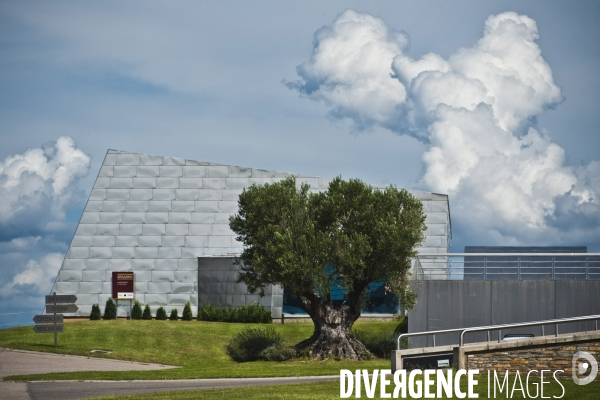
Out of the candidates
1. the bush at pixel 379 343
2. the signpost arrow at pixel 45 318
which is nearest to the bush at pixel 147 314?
the signpost arrow at pixel 45 318

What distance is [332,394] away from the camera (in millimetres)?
17938

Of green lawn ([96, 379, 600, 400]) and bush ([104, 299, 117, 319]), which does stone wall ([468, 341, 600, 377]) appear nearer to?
green lawn ([96, 379, 600, 400])

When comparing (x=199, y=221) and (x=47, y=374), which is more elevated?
(x=199, y=221)

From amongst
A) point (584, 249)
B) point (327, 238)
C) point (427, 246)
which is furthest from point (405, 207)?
point (584, 249)

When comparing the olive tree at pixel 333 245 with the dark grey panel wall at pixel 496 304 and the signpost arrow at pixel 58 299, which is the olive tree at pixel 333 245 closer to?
the dark grey panel wall at pixel 496 304

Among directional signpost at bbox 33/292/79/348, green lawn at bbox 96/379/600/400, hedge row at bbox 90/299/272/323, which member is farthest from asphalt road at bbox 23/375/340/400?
hedge row at bbox 90/299/272/323

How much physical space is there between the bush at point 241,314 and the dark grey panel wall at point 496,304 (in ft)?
61.3

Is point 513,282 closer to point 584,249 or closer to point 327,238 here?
point 327,238

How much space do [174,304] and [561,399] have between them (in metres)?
42.2

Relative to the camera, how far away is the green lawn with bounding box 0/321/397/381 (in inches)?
1053

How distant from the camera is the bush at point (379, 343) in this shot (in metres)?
33.7

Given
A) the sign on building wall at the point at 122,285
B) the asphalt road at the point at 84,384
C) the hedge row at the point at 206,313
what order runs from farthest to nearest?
the sign on building wall at the point at 122,285
the hedge row at the point at 206,313
the asphalt road at the point at 84,384

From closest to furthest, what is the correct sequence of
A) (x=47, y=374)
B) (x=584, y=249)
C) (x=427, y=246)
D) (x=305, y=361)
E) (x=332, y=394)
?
(x=332, y=394) → (x=47, y=374) → (x=305, y=361) → (x=427, y=246) → (x=584, y=249)

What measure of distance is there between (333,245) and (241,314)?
865 inches
